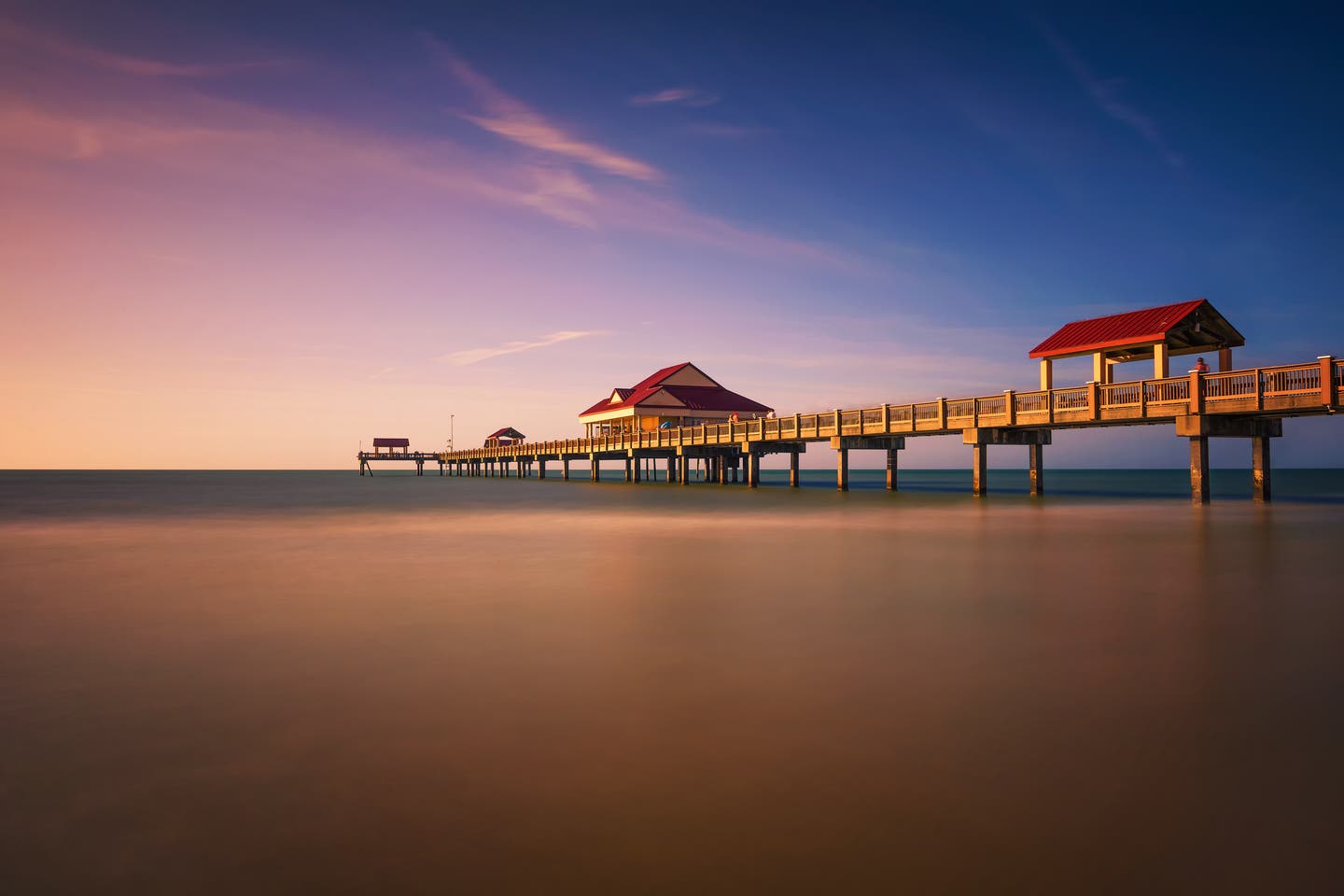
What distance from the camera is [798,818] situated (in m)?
3.71

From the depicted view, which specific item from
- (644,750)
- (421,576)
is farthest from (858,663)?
(421,576)

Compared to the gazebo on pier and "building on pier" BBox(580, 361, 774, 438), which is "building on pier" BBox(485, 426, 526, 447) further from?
the gazebo on pier

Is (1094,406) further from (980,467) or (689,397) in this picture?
(689,397)

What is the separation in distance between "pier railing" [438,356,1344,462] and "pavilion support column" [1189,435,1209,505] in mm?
1498

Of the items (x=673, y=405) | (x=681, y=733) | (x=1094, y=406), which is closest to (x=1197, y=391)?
(x=1094, y=406)

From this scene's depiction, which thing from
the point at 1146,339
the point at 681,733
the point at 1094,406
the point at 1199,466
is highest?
the point at 1146,339

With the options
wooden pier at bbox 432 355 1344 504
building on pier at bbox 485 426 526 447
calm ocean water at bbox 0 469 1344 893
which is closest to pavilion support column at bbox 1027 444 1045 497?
wooden pier at bbox 432 355 1344 504

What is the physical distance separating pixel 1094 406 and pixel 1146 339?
10.1 ft

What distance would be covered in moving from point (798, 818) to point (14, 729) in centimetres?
493

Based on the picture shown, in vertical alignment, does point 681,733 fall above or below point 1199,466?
below

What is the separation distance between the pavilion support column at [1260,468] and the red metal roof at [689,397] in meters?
31.3

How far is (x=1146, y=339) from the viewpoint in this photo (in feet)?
85.8

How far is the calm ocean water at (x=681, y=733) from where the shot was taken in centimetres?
336

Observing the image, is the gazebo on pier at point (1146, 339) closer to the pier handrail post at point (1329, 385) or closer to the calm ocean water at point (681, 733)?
the pier handrail post at point (1329, 385)
